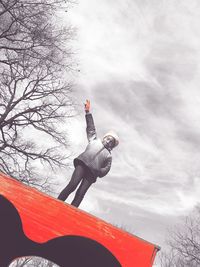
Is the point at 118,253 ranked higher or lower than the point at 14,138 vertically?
lower

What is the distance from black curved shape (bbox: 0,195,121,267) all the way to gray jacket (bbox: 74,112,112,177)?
1.82 meters

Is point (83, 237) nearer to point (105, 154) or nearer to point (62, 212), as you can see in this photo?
point (62, 212)

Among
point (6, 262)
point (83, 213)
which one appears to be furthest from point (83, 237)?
point (6, 262)

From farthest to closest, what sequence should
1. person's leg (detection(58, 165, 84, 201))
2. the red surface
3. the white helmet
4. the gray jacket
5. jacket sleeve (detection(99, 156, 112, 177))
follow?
the white helmet → jacket sleeve (detection(99, 156, 112, 177)) → the gray jacket → person's leg (detection(58, 165, 84, 201)) → the red surface

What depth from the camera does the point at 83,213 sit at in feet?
7.96

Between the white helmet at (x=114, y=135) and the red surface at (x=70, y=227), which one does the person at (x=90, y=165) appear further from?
the red surface at (x=70, y=227)

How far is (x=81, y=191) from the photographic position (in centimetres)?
416

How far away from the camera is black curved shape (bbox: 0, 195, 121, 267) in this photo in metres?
2.32

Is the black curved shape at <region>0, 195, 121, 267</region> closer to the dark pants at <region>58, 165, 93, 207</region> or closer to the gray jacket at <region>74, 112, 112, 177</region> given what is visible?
the dark pants at <region>58, 165, 93, 207</region>

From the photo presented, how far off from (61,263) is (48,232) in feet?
1.23

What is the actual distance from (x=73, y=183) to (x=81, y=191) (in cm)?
19

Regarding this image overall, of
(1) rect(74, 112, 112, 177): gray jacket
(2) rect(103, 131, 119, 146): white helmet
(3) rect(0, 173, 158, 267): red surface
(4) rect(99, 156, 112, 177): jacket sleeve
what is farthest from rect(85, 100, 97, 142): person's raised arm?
(3) rect(0, 173, 158, 267): red surface

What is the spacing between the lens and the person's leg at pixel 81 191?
163 inches

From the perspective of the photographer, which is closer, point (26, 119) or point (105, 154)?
point (105, 154)
